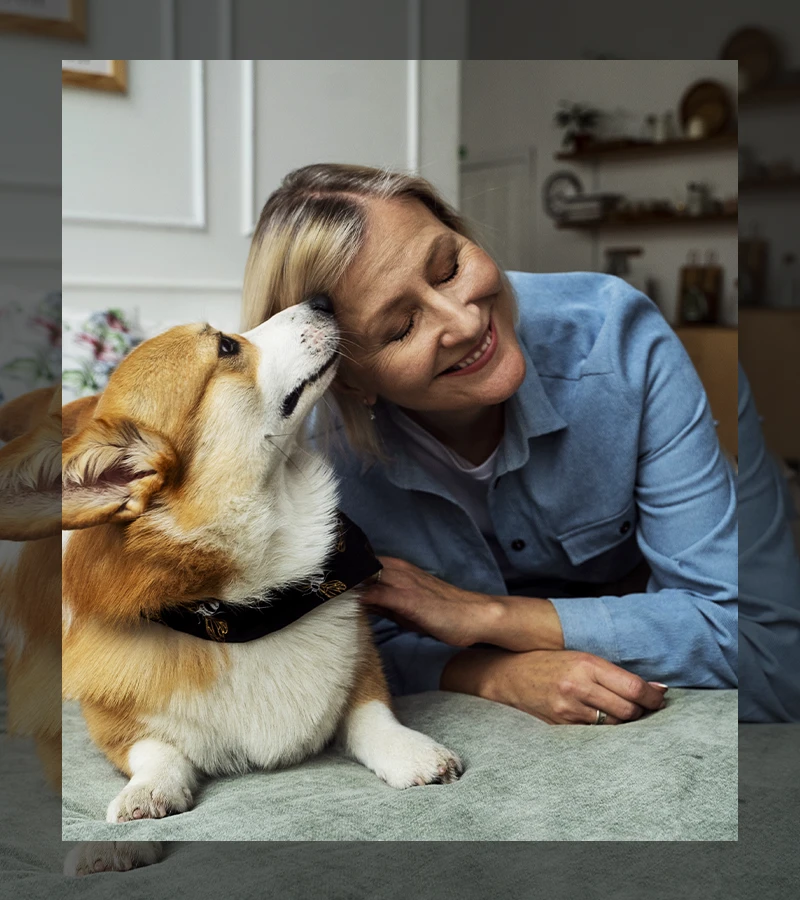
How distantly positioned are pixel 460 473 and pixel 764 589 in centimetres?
55

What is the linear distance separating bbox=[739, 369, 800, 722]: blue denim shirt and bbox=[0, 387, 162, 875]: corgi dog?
34.0 inches

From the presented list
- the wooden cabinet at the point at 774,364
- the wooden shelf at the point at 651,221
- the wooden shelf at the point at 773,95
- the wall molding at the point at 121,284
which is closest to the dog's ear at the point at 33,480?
the wall molding at the point at 121,284

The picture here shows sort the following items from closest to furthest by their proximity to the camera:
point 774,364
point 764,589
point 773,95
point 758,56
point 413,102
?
point 413,102 < point 764,589 < point 774,364 < point 758,56 < point 773,95

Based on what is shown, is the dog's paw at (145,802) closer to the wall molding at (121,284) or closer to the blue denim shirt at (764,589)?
the wall molding at (121,284)

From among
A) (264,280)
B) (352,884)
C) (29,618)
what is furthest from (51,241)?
(352,884)

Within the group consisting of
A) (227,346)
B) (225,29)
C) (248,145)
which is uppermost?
→ (225,29)

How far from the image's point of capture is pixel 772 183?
3.40 metres

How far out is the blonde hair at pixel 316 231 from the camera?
108cm

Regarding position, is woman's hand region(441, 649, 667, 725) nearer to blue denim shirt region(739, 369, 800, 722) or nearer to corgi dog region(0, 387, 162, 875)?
blue denim shirt region(739, 369, 800, 722)

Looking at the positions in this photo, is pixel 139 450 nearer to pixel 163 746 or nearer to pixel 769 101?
pixel 163 746

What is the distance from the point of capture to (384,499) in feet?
3.92

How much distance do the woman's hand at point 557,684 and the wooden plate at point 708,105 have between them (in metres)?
0.69

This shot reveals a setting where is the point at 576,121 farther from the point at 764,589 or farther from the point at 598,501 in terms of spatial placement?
the point at 764,589

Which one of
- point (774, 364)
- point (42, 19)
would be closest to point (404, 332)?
point (42, 19)
